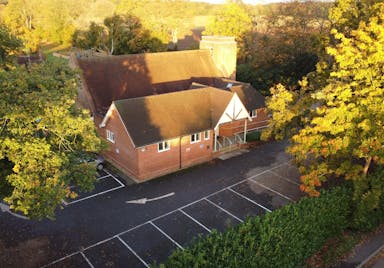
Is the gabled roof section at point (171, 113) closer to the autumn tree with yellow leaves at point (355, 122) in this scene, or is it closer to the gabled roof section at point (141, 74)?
the gabled roof section at point (141, 74)

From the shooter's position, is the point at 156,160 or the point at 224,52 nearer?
the point at 156,160

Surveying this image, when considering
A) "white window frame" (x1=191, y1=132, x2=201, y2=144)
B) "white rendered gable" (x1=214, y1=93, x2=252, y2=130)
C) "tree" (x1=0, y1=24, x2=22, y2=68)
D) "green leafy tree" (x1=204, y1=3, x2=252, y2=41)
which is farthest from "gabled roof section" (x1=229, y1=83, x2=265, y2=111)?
"tree" (x1=0, y1=24, x2=22, y2=68)

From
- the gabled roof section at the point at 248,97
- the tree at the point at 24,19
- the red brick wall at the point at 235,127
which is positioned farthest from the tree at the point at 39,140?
the tree at the point at 24,19

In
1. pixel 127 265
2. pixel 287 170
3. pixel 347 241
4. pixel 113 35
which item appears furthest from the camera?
pixel 113 35

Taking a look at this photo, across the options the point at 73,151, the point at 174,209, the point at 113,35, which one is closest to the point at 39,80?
the point at 73,151

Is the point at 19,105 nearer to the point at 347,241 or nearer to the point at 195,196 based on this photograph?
the point at 195,196

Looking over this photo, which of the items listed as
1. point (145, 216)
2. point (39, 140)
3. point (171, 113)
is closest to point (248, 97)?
point (171, 113)

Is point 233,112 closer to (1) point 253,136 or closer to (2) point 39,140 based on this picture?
(1) point 253,136
